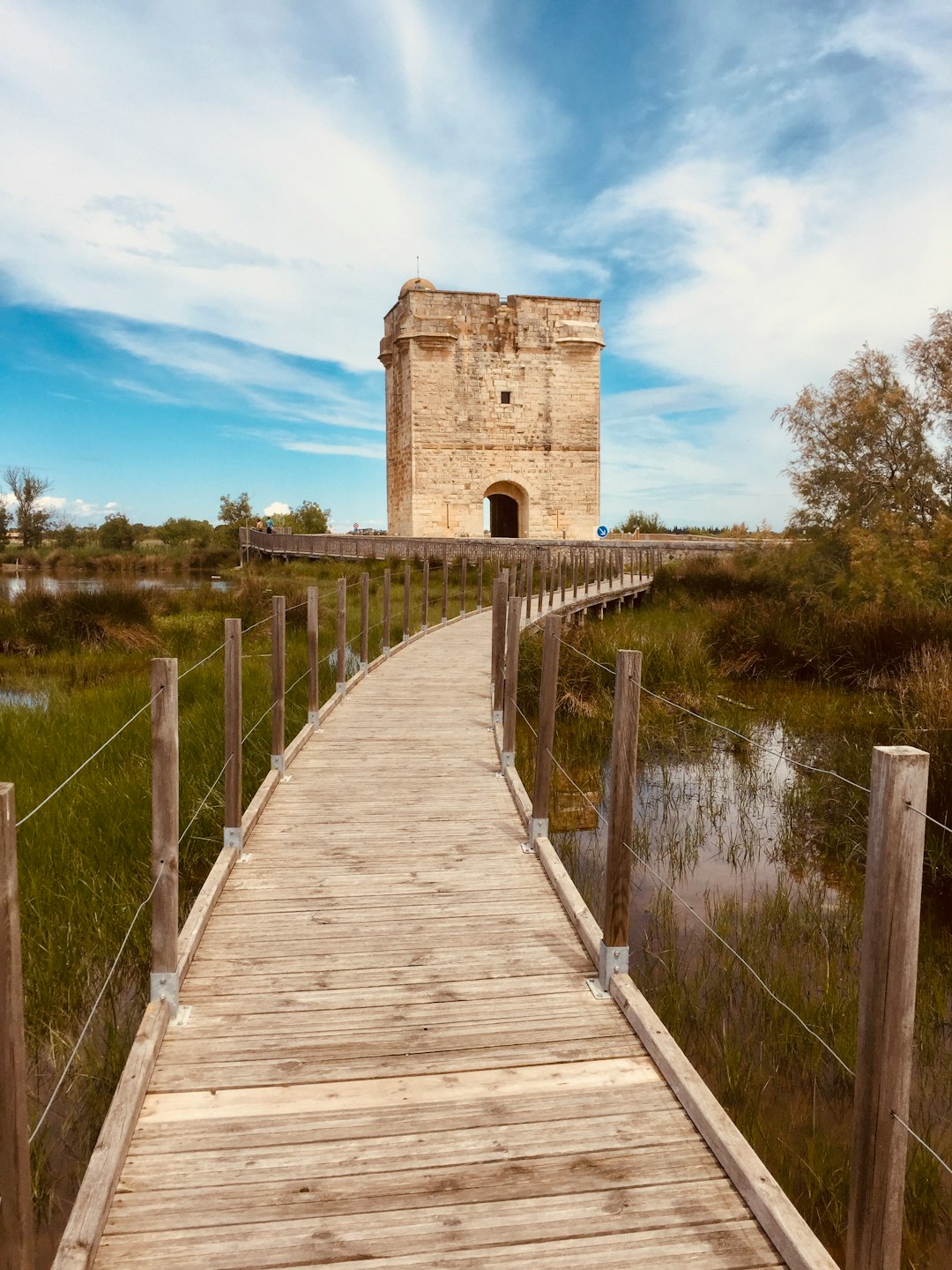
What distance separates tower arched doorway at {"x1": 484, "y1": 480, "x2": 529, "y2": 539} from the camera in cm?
2670

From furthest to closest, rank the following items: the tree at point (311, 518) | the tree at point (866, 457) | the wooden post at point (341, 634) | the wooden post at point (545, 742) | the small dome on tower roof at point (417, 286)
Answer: the tree at point (311, 518) → the small dome on tower roof at point (417, 286) → the tree at point (866, 457) → the wooden post at point (341, 634) → the wooden post at point (545, 742)

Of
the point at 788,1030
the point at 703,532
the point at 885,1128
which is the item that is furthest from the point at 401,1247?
the point at 703,532

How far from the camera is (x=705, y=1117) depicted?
2143 millimetres

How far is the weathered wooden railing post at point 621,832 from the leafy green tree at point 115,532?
143 ft

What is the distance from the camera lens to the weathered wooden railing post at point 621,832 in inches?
114

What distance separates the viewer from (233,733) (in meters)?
3.84

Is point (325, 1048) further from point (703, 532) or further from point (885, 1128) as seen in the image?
point (703, 532)

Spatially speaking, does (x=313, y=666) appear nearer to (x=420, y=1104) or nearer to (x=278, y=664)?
(x=278, y=664)

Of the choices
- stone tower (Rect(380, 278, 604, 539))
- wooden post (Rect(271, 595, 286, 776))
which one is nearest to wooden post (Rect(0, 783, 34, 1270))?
wooden post (Rect(271, 595, 286, 776))

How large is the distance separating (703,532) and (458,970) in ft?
127

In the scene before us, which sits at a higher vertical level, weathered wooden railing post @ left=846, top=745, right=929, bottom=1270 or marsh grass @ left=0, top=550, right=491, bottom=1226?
weathered wooden railing post @ left=846, top=745, right=929, bottom=1270

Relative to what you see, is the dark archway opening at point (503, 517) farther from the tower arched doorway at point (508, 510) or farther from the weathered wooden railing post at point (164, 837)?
the weathered wooden railing post at point (164, 837)

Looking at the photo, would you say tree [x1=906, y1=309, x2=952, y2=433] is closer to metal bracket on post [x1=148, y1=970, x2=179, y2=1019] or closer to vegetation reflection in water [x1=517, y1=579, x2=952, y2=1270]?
vegetation reflection in water [x1=517, y1=579, x2=952, y2=1270]

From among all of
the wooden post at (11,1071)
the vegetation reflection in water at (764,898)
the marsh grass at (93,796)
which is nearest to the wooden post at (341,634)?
the marsh grass at (93,796)
